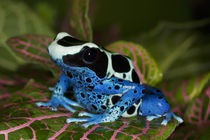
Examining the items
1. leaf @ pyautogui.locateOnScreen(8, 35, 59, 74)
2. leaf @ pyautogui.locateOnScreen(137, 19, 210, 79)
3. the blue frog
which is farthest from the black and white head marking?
leaf @ pyautogui.locateOnScreen(137, 19, 210, 79)

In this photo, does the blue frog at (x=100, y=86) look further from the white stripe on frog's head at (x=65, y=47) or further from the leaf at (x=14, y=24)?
the leaf at (x=14, y=24)

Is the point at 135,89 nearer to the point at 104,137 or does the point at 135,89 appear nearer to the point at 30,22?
the point at 104,137

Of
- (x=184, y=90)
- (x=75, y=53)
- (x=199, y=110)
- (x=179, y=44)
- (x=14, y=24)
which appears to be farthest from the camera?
(x=179, y=44)

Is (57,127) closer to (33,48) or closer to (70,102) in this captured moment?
(70,102)

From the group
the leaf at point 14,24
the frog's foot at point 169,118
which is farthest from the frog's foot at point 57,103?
the leaf at point 14,24

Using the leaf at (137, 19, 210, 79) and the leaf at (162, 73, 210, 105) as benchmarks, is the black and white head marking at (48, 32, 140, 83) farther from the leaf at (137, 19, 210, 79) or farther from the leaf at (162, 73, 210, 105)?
the leaf at (137, 19, 210, 79)

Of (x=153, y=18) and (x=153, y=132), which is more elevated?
(x=153, y=18)

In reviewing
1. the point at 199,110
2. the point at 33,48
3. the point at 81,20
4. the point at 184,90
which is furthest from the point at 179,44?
the point at 33,48

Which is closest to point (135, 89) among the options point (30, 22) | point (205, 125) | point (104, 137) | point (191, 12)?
point (104, 137)
